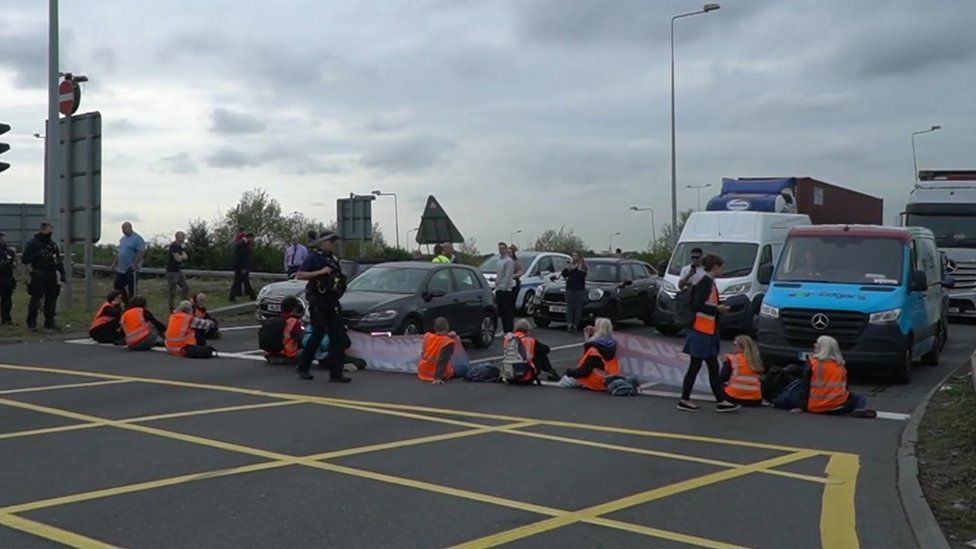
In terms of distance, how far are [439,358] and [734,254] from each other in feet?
30.1

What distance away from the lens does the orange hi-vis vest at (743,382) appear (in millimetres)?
12617

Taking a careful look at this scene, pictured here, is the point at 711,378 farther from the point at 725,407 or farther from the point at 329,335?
the point at 329,335

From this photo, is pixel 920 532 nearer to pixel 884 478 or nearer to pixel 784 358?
pixel 884 478

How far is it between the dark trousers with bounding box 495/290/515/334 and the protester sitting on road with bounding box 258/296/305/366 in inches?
228

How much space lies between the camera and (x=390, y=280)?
59.5ft

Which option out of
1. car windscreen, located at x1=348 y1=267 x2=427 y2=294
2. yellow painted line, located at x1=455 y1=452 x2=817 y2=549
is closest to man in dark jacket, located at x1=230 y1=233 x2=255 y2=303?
car windscreen, located at x1=348 y1=267 x2=427 y2=294

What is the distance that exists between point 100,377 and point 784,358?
9.13 m

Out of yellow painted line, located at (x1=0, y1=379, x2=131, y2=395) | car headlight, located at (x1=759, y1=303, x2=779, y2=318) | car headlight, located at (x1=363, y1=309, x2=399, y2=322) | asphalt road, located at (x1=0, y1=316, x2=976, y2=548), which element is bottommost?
asphalt road, located at (x1=0, y1=316, x2=976, y2=548)

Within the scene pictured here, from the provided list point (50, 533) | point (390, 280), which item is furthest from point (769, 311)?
point (50, 533)

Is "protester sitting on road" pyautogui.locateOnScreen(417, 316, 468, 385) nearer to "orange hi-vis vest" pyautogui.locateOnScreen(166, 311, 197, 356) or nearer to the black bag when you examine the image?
the black bag

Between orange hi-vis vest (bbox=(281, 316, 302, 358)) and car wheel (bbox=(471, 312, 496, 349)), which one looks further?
car wheel (bbox=(471, 312, 496, 349))

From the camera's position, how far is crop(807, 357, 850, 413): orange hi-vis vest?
40.0 ft

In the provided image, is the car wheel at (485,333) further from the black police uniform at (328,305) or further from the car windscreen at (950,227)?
the car windscreen at (950,227)

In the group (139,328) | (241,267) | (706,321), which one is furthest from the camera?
(241,267)
